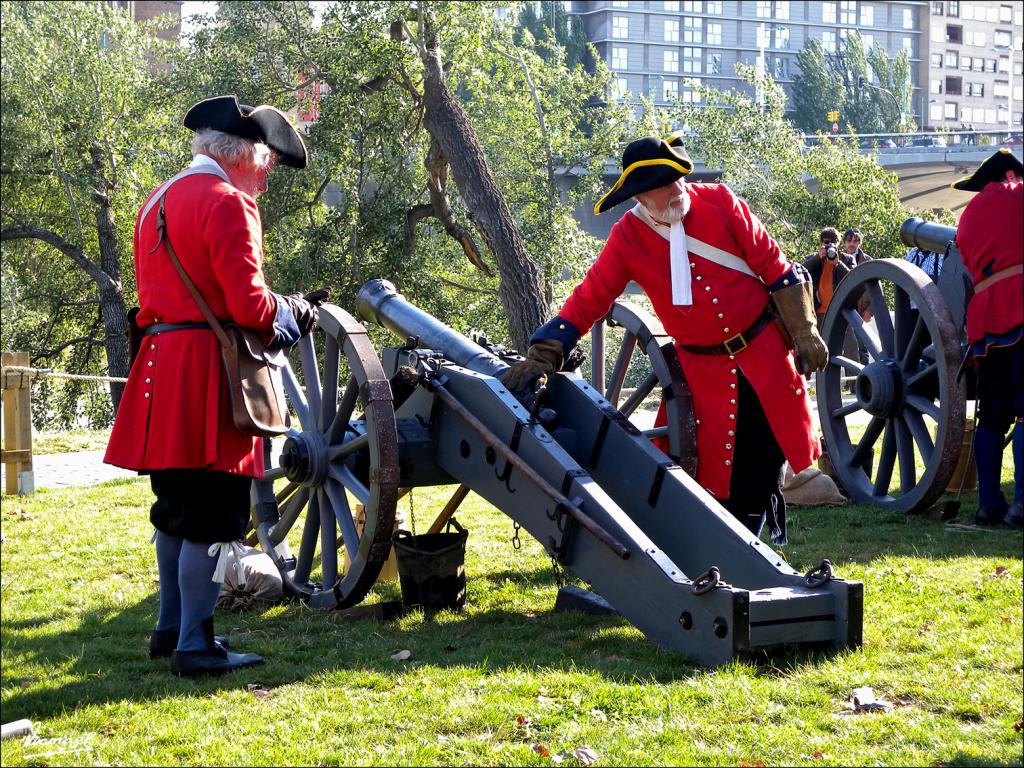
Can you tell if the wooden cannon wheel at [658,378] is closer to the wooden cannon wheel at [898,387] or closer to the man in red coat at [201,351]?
the man in red coat at [201,351]

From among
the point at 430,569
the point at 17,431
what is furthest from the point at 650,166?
the point at 17,431

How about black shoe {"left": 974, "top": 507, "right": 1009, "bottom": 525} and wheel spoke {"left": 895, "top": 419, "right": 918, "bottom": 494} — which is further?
wheel spoke {"left": 895, "top": 419, "right": 918, "bottom": 494}

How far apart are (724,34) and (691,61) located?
13.2 ft

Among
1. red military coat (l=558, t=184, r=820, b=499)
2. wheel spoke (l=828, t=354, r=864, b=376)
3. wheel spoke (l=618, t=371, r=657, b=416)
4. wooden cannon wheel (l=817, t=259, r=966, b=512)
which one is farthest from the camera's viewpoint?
wheel spoke (l=828, t=354, r=864, b=376)

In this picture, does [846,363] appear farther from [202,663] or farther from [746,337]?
[202,663]

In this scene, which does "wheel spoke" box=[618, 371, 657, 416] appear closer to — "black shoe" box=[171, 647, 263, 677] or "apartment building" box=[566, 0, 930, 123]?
"black shoe" box=[171, 647, 263, 677]

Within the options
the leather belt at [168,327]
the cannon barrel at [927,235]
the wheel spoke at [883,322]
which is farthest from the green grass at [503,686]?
the cannon barrel at [927,235]

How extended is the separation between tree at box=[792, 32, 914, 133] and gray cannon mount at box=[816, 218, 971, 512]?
71814mm

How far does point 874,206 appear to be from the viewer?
90.1 feet

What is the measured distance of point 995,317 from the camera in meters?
5.45

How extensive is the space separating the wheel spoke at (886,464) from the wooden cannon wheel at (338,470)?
10.4ft

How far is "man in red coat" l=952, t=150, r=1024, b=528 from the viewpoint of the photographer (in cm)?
483

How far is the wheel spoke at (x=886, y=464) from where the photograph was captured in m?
6.86

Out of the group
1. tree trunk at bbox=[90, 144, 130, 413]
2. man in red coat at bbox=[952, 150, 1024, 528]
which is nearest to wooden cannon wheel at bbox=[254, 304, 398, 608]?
man in red coat at bbox=[952, 150, 1024, 528]
